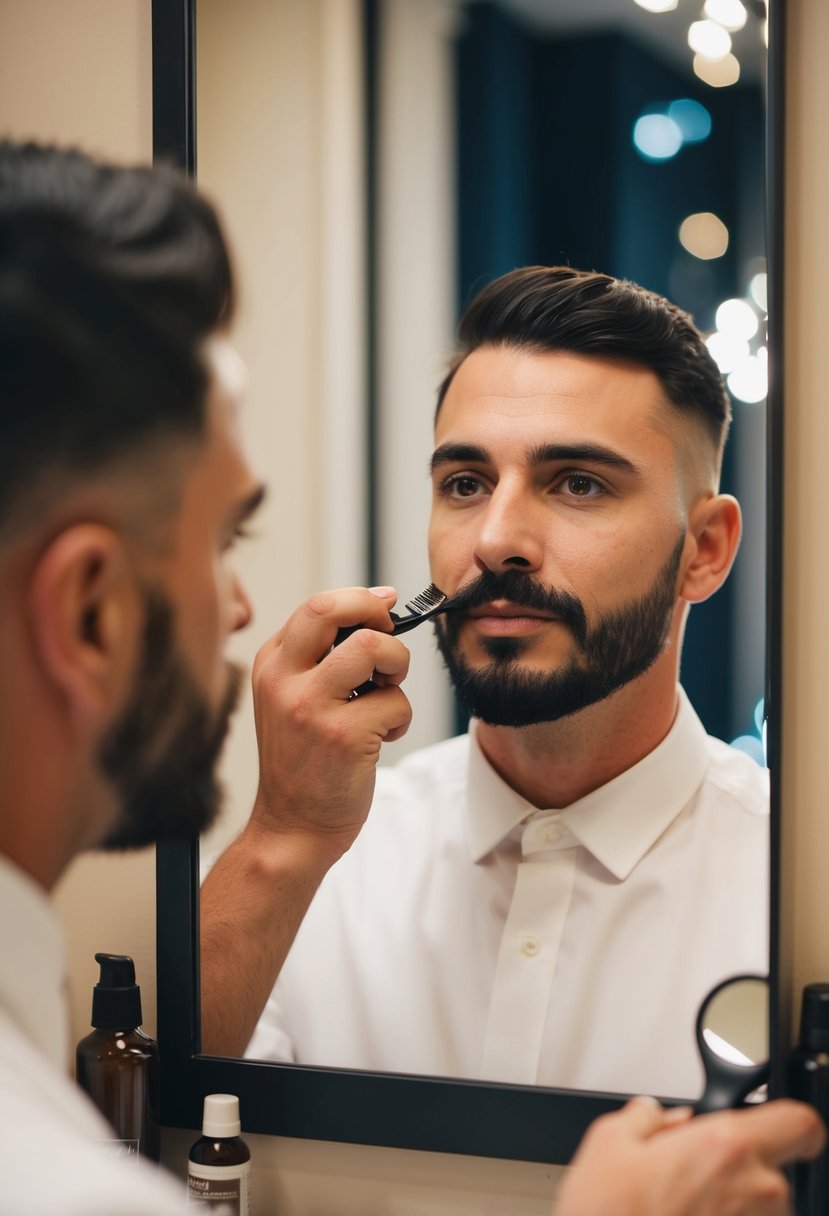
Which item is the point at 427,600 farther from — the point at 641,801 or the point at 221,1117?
the point at 221,1117

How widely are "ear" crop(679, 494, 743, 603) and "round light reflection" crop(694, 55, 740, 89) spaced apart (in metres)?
0.29

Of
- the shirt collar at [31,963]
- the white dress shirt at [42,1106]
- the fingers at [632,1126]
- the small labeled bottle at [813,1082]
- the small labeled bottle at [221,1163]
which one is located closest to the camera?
the white dress shirt at [42,1106]

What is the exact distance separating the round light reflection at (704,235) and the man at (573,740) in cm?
4

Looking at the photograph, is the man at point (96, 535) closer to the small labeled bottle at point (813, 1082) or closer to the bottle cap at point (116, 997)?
the bottle cap at point (116, 997)

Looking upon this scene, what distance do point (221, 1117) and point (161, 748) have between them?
1.38ft

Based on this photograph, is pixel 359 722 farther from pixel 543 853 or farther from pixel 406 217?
pixel 406 217

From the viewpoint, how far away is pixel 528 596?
3.15ft

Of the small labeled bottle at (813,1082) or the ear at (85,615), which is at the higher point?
the ear at (85,615)

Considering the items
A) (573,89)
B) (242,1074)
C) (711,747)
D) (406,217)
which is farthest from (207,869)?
(573,89)

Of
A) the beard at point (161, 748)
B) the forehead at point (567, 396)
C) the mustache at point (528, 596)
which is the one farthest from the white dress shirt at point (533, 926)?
the beard at point (161, 748)

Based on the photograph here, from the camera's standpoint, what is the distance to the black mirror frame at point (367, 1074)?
906mm

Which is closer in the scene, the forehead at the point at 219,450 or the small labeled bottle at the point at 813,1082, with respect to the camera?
the forehead at the point at 219,450

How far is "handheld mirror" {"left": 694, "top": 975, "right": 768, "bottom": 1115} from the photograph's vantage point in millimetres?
898

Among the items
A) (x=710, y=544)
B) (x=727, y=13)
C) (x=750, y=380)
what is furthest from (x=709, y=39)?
(x=710, y=544)
